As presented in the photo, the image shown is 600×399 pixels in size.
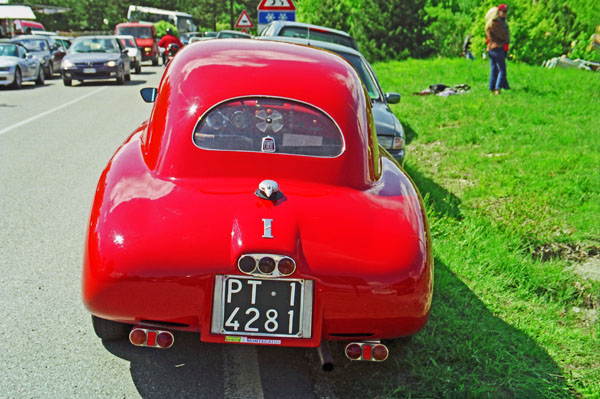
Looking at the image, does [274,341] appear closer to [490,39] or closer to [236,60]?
[236,60]

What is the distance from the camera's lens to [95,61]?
21953 millimetres

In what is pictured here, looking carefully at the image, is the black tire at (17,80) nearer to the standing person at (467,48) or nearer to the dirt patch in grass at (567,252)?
the standing person at (467,48)

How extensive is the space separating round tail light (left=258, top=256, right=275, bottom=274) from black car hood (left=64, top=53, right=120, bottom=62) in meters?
20.3

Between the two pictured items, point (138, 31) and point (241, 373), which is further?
point (138, 31)

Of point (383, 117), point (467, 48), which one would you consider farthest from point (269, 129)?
point (467, 48)

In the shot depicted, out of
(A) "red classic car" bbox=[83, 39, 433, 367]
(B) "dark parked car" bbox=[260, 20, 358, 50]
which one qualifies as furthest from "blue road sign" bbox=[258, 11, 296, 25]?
(A) "red classic car" bbox=[83, 39, 433, 367]

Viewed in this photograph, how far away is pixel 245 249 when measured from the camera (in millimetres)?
3129

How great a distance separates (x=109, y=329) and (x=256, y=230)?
1.14 meters

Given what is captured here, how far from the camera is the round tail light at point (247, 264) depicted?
3133 mm

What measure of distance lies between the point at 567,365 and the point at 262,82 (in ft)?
8.12

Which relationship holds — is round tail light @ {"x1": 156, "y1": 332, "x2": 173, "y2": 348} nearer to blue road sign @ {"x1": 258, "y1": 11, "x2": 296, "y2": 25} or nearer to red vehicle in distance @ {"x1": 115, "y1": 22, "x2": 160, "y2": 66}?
blue road sign @ {"x1": 258, "y1": 11, "x2": 296, "y2": 25}

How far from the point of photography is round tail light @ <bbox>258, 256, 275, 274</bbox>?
313 cm

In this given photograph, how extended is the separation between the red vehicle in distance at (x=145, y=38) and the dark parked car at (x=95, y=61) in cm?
→ 1433

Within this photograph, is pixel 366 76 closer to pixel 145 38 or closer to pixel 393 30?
pixel 393 30
